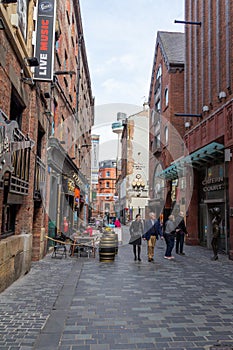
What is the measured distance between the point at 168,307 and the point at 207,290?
1.76 metres

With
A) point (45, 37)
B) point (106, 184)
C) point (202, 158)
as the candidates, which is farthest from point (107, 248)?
point (106, 184)

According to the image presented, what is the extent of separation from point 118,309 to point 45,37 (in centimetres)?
823

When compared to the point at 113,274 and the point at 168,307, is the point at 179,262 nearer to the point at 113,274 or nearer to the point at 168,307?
the point at 113,274

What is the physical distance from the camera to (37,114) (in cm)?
1025

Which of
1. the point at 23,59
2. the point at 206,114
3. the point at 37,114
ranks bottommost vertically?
the point at 37,114

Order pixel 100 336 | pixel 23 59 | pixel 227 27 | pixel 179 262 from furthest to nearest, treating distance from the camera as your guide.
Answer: pixel 227 27 < pixel 179 262 < pixel 23 59 < pixel 100 336

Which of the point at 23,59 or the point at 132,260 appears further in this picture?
the point at 132,260

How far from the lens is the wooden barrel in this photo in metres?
11.0

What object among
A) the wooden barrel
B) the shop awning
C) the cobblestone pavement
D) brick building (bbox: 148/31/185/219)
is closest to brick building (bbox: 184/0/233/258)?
the shop awning

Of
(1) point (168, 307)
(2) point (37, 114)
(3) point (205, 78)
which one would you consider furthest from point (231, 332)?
(3) point (205, 78)

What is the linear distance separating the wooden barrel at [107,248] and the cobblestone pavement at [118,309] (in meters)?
1.36

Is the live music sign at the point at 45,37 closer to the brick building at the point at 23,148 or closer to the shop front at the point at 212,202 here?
the brick building at the point at 23,148

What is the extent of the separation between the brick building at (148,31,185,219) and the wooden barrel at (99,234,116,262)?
9.44 metres

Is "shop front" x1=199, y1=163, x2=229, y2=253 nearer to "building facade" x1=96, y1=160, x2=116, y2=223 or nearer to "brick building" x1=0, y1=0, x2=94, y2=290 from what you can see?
"brick building" x1=0, y1=0, x2=94, y2=290
